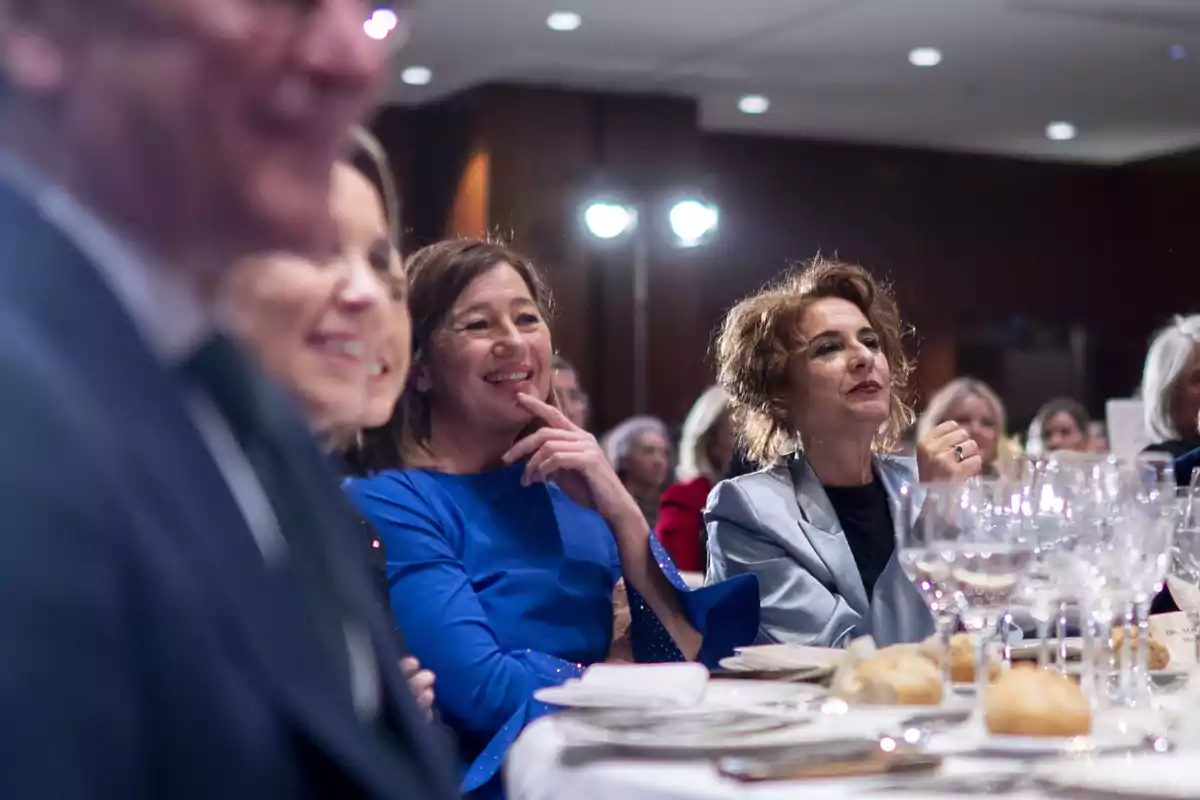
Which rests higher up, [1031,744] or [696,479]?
[696,479]

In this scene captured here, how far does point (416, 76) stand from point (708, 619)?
645 cm

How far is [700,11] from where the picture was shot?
694cm

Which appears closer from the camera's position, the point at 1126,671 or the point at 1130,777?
the point at 1130,777

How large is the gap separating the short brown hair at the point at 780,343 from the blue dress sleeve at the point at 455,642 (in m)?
0.79

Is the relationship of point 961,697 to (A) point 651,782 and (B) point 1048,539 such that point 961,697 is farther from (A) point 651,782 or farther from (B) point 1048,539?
(A) point 651,782

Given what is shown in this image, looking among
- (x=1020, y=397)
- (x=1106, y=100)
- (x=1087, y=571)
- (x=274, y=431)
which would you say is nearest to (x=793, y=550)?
(x=1087, y=571)

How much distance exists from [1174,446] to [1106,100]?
5384 millimetres

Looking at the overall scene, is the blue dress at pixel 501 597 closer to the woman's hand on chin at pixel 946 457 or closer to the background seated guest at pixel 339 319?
the woman's hand on chin at pixel 946 457

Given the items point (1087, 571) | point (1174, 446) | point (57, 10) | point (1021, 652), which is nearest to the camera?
point (57, 10)

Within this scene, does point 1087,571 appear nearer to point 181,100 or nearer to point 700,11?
point 181,100

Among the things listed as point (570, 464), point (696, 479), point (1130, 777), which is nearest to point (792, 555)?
point (570, 464)

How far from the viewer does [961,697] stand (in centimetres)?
153

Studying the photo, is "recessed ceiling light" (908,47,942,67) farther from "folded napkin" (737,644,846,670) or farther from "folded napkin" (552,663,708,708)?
"folded napkin" (552,663,708,708)

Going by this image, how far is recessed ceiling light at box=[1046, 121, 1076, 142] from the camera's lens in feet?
30.3
